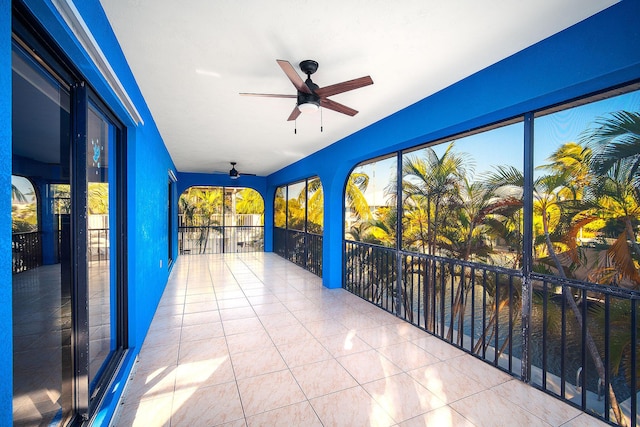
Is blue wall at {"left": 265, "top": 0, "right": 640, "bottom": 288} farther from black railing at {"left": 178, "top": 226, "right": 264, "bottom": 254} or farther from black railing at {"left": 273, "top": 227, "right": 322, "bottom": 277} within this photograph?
black railing at {"left": 178, "top": 226, "right": 264, "bottom": 254}

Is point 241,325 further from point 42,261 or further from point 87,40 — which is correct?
point 87,40

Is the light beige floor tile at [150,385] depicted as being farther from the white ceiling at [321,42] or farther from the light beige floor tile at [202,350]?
the white ceiling at [321,42]

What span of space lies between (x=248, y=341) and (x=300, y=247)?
450 cm

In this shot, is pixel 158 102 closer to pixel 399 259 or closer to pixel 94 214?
pixel 94 214

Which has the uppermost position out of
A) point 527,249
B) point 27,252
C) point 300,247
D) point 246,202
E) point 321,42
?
point 321,42

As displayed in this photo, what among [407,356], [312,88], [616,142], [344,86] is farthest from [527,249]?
[312,88]

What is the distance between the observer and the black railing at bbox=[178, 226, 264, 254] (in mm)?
9383

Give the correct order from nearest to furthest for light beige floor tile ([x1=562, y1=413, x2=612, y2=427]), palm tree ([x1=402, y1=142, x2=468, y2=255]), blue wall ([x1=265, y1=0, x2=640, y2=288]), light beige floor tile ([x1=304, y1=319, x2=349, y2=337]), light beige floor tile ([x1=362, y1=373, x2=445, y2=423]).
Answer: blue wall ([x1=265, y1=0, x2=640, y2=288]) → light beige floor tile ([x1=562, y1=413, x2=612, y2=427]) → light beige floor tile ([x1=362, y1=373, x2=445, y2=423]) → light beige floor tile ([x1=304, y1=319, x2=349, y2=337]) → palm tree ([x1=402, y1=142, x2=468, y2=255])

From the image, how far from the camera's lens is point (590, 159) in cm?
229

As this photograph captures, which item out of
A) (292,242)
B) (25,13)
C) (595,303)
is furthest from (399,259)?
(292,242)

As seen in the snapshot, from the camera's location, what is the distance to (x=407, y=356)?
8.54ft

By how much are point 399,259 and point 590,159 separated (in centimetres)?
210

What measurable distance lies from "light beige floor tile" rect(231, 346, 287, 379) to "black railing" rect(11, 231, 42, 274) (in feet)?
5.21

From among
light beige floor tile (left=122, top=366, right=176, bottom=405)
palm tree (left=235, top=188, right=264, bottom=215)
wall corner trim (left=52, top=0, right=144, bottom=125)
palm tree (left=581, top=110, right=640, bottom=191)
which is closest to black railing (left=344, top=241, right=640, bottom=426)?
palm tree (left=581, top=110, right=640, bottom=191)
